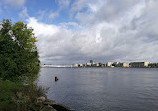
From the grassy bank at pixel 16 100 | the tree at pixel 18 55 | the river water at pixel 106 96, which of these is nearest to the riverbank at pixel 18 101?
the grassy bank at pixel 16 100

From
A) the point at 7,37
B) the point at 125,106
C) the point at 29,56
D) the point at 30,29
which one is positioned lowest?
the point at 125,106

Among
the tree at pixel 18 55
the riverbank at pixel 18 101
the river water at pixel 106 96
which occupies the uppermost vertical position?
the tree at pixel 18 55

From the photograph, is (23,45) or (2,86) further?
(23,45)

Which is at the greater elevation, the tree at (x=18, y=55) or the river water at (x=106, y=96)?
the tree at (x=18, y=55)

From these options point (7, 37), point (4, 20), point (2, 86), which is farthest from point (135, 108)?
point (4, 20)

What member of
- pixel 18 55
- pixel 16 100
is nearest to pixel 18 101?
pixel 16 100

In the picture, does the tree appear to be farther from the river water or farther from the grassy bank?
the river water

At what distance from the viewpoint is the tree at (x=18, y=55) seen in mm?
27266

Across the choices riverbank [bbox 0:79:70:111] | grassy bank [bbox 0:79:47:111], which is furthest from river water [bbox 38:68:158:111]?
grassy bank [bbox 0:79:47:111]

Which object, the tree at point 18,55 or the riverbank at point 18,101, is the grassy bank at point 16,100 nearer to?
the riverbank at point 18,101

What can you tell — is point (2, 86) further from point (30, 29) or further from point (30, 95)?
point (30, 29)

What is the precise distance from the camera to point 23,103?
15.7m

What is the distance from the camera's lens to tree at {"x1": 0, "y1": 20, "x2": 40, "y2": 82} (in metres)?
27.3

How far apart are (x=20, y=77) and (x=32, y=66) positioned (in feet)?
10.6
